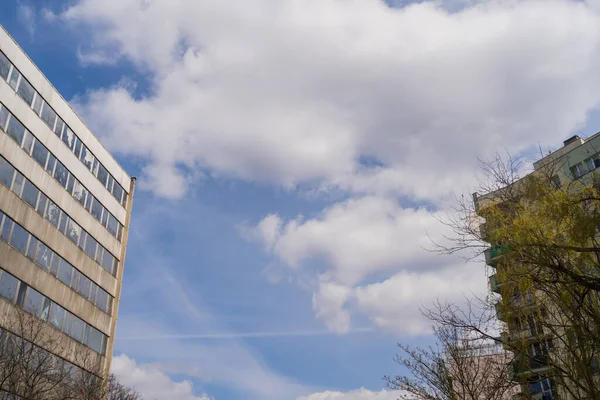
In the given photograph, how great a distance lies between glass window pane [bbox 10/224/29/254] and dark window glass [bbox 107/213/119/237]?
33.5ft

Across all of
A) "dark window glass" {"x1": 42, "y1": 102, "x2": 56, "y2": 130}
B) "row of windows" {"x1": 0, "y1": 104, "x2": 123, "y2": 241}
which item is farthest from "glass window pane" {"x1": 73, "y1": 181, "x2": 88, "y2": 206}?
"dark window glass" {"x1": 42, "y1": 102, "x2": 56, "y2": 130}

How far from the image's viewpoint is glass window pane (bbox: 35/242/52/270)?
97.3 feet

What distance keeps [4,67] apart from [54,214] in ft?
28.0

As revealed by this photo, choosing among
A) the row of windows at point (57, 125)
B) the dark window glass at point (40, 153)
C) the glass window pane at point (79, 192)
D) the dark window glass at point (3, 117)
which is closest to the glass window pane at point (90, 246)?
the glass window pane at point (79, 192)

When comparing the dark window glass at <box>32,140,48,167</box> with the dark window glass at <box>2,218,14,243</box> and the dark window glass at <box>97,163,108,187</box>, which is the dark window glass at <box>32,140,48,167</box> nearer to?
the dark window glass at <box>2,218,14,243</box>

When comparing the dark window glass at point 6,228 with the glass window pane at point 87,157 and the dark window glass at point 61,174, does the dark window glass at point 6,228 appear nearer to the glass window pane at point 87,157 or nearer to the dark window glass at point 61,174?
the dark window glass at point 61,174

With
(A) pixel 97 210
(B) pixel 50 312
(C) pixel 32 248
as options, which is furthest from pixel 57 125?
(B) pixel 50 312

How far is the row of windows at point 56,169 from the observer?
28359mm

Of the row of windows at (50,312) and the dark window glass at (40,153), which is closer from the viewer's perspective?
the row of windows at (50,312)

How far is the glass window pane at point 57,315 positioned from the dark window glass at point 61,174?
7.42m

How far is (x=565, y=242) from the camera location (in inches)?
414

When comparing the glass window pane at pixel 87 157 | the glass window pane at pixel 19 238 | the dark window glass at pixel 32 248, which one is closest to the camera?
the glass window pane at pixel 19 238

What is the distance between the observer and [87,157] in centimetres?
3672

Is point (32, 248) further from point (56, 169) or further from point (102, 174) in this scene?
point (102, 174)
